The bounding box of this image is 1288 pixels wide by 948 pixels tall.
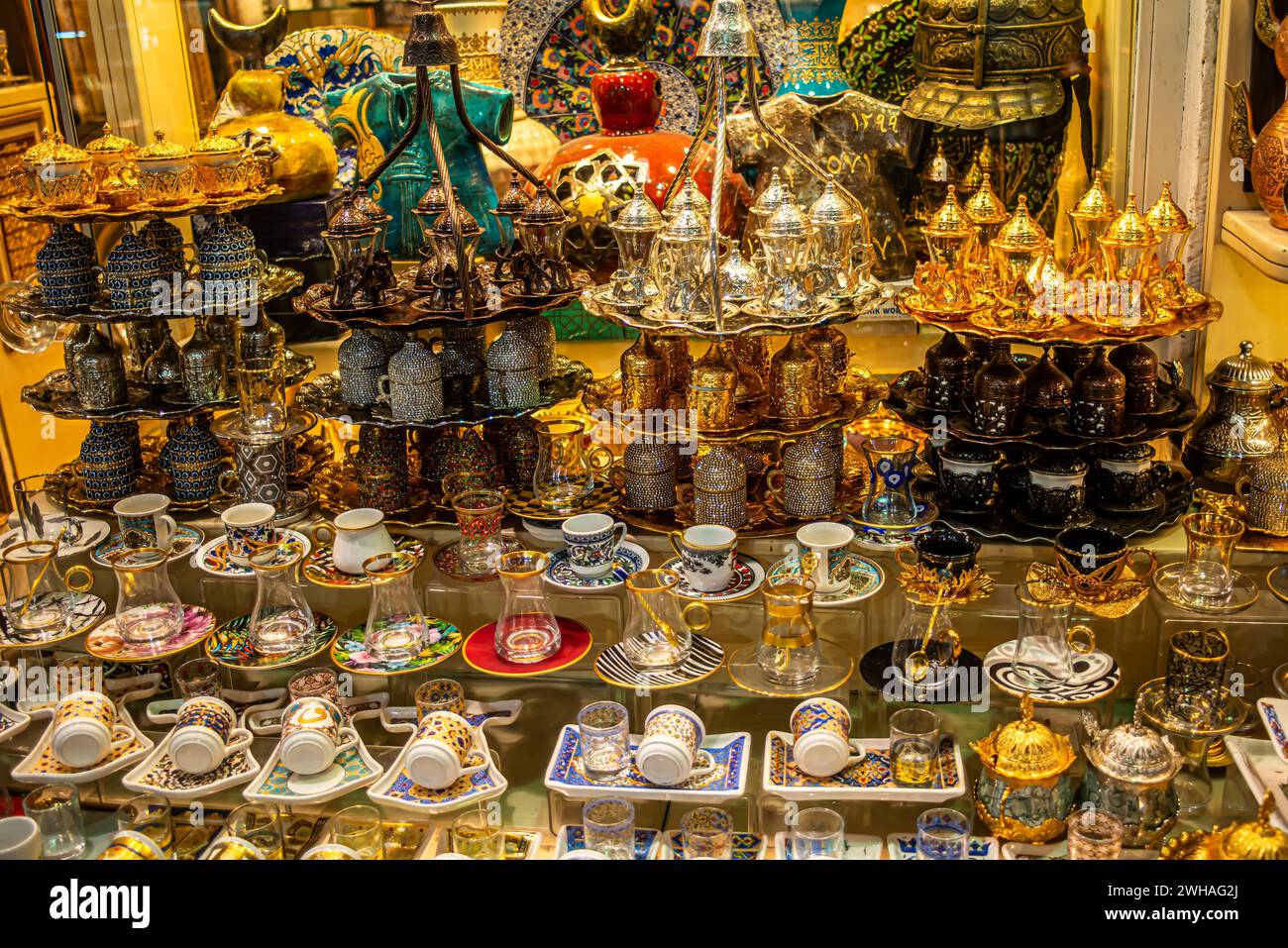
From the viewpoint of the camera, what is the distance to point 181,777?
1.91 metres

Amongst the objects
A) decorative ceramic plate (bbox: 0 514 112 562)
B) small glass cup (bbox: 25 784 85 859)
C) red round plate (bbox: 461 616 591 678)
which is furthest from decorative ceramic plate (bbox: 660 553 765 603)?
decorative ceramic plate (bbox: 0 514 112 562)

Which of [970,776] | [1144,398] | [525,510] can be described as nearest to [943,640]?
[970,776]

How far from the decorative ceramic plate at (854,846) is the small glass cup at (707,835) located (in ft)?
0.21

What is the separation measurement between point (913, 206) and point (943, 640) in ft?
4.49

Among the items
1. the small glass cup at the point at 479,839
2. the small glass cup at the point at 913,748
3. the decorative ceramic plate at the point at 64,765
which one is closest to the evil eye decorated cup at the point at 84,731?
the decorative ceramic plate at the point at 64,765

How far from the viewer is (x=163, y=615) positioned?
7.07 ft

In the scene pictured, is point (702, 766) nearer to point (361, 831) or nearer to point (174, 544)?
point (361, 831)

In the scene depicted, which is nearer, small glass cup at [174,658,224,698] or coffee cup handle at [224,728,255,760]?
coffee cup handle at [224,728,255,760]

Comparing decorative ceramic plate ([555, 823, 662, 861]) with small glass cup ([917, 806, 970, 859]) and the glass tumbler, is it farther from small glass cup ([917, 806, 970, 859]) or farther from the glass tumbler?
the glass tumbler

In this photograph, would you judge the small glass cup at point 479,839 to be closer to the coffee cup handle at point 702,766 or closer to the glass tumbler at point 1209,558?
the coffee cup handle at point 702,766

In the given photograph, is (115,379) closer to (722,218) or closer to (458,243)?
(458,243)

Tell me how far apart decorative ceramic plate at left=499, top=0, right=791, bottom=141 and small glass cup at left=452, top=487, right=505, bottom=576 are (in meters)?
1.27

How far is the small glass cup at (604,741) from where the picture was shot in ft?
6.02

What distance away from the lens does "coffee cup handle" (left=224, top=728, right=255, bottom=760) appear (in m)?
1.94
